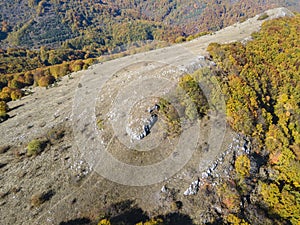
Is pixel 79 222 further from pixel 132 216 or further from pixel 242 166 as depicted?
pixel 242 166

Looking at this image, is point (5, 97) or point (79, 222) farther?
point (5, 97)

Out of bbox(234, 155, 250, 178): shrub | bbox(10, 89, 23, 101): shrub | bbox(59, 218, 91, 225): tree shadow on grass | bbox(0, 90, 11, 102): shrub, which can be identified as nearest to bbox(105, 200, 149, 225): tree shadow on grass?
bbox(59, 218, 91, 225): tree shadow on grass

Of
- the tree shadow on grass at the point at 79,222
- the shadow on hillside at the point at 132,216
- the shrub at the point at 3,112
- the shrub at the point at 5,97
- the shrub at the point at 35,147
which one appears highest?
the shrub at the point at 35,147

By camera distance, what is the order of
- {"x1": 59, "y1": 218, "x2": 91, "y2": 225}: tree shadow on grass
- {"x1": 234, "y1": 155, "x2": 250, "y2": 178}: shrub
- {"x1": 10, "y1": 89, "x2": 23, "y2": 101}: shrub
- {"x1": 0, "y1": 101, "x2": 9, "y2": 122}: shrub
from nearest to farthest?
{"x1": 59, "y1": 218, "x2": 91, "y2": 225}: tree shadow on grass, {"x1": 234, "y1": 155, "x2": 250, "y2": 178}: shrub, {"x1": 0, "y1": 101, "x2": 9, "y2": 122}: shrub, {"x1": 10, "y1": 89, "x2": 23, "y2": 101}: shrub

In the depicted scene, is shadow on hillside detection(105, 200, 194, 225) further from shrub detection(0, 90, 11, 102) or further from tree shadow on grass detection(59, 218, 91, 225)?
shrub detection(0, 90, 11, 102)

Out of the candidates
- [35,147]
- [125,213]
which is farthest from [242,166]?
[35,147]

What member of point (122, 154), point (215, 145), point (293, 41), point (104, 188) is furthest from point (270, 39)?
point (104, 188)

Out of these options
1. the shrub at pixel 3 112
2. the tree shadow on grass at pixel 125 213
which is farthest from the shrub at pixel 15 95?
the tree shadow on grass at pixel 125 213

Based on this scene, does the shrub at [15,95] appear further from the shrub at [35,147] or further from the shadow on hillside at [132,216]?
the shadow on hillside at [132,216]
